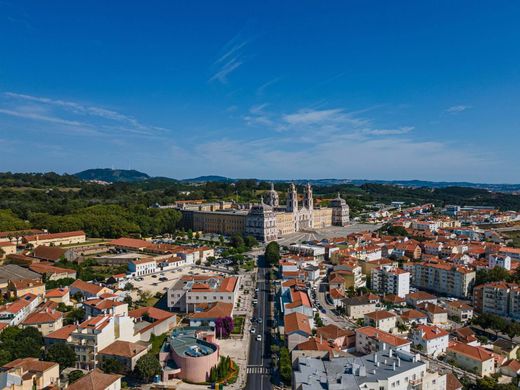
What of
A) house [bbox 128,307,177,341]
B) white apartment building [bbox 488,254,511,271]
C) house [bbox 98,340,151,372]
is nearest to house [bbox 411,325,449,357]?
house [bbox 128,307,177,341]

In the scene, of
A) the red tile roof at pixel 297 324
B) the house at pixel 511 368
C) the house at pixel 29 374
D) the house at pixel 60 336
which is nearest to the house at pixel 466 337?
the house at pixel 511 368

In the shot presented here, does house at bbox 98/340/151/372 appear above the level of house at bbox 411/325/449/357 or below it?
above

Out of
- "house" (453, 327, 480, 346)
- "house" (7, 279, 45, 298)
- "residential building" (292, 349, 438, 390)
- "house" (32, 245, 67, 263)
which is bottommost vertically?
"house" (453, 327, 480, 346)

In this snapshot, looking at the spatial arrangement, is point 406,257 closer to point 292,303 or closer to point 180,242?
point 292,303

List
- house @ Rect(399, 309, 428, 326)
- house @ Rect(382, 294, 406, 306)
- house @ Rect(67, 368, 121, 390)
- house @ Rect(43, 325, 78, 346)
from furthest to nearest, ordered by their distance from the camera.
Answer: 1. house @ Rect(382, 294, 406, 306)
2. house @ Rect(399, 309, 428, 326)
3. house @ Rect(43, 325, 78, 346)
4. house @ Rect(67, 368, 121, 390)

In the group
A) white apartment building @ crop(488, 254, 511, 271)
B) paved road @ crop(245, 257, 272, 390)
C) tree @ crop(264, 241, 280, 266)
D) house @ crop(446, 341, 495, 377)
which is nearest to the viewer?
paved road @ crop(245, 257, 272, 390)

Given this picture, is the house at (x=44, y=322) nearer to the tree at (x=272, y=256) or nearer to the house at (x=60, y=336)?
the house at (x=60, y=336)

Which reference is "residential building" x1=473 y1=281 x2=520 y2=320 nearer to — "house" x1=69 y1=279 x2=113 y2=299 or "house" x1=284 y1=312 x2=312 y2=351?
"house" x1=284 y1=312 x2=312 y2=351

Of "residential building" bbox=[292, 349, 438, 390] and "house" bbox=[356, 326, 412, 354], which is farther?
"house" bbox=[356, 326, 412, 354]

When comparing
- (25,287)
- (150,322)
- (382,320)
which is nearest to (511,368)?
(382,320)
